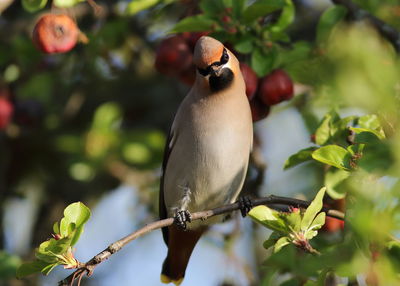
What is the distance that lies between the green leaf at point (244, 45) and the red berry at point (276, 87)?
0.18 metres

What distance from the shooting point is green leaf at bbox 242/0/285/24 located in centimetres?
332

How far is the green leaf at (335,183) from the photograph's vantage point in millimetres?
3107

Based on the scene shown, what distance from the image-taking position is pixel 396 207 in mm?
1533

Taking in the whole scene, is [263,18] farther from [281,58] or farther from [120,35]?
[120,35]

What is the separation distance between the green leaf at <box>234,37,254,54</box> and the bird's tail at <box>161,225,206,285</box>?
108 cm

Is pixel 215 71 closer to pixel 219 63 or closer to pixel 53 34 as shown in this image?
pixel 219 63

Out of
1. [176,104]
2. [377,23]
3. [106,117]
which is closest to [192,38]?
[377,23]

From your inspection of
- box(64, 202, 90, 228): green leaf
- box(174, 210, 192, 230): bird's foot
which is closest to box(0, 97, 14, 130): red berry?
box(174, 210, 192, 230): bird's foot

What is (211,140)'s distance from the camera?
3.54m

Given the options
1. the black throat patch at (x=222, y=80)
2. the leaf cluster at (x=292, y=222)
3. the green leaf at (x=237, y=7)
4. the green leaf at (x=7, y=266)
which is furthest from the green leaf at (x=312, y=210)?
the green leaf at (x=7, y=266)

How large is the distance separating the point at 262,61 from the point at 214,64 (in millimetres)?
284

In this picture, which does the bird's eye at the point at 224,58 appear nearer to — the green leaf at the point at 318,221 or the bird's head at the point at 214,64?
the bird's head at the point at 214,64

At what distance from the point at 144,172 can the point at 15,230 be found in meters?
1.43

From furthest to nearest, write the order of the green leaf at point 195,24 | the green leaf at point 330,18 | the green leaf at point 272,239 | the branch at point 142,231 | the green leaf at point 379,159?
the green leaf at point 330,18 < the green leaf at point 195,24 < the green leaf at point 272,239 < the branch at point 142,231 < the green leaf at point 379,159
